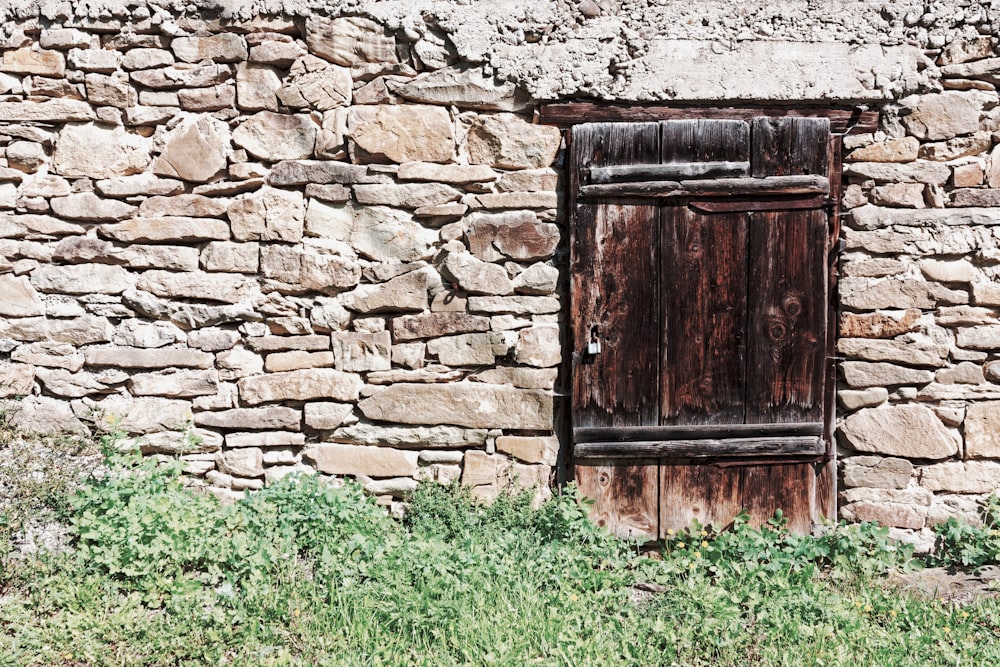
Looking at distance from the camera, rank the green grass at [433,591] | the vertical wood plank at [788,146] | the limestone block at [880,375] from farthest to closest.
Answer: the limestone block at [880,375]
the vertical wood plank at [788,146]
the green grass at [433,591]

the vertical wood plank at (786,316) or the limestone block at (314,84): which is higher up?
the limestone block at (314,84)

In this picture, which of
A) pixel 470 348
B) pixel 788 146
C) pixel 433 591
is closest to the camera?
pixel 433 591

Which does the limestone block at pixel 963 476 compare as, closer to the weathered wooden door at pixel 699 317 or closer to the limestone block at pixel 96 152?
the weathered wooden door at pixel 699 317

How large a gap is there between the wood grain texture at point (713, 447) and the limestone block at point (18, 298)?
2647 mm

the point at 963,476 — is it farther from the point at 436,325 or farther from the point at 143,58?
the point at 143,58

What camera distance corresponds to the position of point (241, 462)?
11.0 feet

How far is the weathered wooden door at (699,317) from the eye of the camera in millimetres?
3221

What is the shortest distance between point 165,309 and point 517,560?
2.01m

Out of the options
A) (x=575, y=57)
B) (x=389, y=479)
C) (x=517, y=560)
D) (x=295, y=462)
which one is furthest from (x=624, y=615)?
(x=575, y=57)

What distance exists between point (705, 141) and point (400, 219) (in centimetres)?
146

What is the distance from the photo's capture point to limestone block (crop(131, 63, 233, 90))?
327 cm

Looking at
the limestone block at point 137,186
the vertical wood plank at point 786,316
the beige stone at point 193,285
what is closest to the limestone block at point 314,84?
the limestone block at point 137,186

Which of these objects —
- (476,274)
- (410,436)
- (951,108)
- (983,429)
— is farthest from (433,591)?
(951,108)

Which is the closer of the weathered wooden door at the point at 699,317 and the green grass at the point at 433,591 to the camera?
the green grass at the point at 433,591
